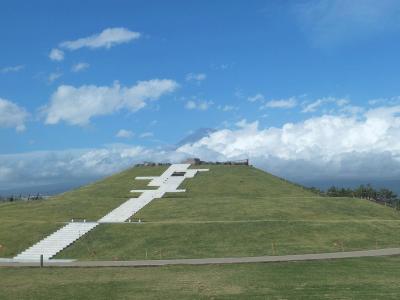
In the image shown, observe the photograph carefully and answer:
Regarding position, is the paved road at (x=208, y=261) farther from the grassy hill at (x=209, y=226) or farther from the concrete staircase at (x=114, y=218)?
the concrete staircase at (x=114, y=218)

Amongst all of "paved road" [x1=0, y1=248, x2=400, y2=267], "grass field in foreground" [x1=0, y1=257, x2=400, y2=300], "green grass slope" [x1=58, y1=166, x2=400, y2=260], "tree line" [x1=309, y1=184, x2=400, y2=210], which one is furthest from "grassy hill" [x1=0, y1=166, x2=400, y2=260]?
"tree line" [x1=309, y1=184, x2=400, y2=210]

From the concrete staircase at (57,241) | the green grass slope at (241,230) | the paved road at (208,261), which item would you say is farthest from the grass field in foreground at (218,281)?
the concrete staircase at (57,241)

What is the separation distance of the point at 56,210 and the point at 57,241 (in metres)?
16.2

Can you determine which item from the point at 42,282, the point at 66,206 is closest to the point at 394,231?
the point at 42,282

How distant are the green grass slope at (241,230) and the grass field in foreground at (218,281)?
19.7 ft

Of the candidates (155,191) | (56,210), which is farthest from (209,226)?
(155,191)

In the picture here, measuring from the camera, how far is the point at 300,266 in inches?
1321

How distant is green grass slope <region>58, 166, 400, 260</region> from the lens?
134 ft

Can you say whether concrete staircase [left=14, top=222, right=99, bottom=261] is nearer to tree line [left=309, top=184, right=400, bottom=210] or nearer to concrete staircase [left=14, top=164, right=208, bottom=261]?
concrete staircase [left=14, top=164, right=208, bottom=261]

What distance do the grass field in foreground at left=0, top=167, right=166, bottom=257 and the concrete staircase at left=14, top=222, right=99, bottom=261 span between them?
0.93m

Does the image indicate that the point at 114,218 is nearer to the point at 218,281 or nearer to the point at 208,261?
the point at 208,261

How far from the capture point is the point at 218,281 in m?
28.7

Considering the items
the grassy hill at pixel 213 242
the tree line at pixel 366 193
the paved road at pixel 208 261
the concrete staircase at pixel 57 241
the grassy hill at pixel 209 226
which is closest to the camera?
the grassy hill at pixel 213 242

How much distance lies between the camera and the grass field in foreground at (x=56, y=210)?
46.3 meters
